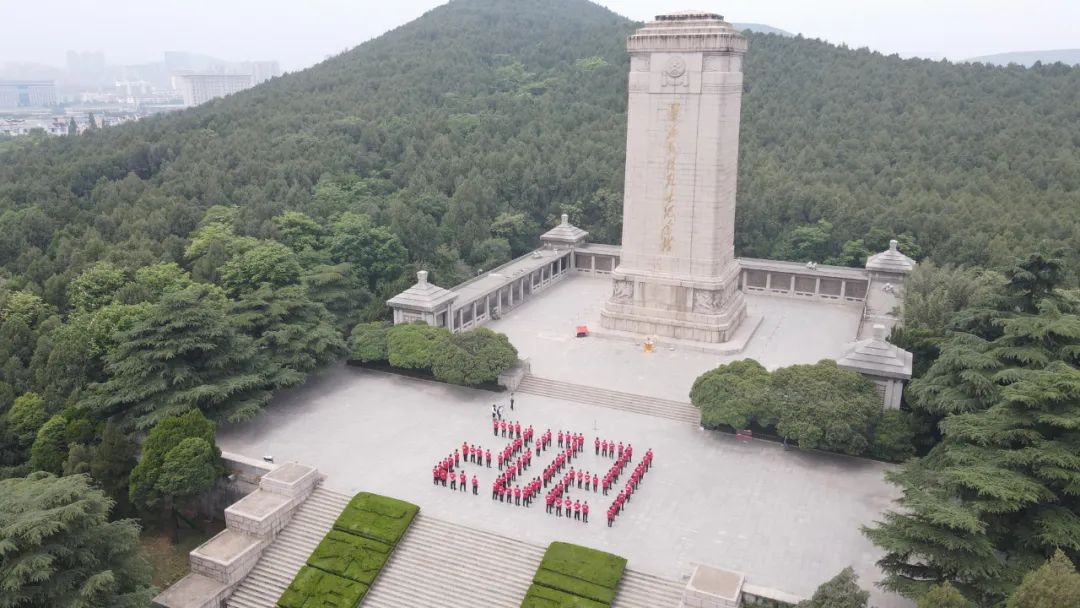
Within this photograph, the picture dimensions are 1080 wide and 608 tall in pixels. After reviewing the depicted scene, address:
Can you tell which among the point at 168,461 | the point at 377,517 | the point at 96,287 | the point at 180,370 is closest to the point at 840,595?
the point at 377,517

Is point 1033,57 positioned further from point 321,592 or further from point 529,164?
point 321,592

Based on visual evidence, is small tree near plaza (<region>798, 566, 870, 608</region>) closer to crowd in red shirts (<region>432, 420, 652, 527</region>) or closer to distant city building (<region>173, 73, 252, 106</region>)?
crowd in red shirts (<region>432, 420, 652, 527</region>)

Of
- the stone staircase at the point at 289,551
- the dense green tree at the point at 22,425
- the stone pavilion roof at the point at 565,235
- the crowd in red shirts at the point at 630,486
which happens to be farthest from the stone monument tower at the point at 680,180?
the dense green tree at the point at 22,425

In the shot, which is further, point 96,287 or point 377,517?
point 96,287

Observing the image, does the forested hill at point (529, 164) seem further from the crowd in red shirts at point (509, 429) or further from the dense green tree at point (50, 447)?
the crowd in red shirts at point (509, 429)

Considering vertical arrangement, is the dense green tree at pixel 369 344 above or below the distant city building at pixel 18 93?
below

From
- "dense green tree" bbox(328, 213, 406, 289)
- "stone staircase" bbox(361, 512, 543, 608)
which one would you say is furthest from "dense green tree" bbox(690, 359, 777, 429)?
"dense green tree" bbox(328, 213, 406, 289)

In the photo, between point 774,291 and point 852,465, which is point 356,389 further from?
point 774,291
